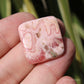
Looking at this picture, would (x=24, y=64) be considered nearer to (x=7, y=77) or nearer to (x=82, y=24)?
(x=7, y=77)

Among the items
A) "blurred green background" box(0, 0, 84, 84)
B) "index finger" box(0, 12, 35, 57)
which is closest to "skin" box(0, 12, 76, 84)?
"index finger" box(0, 12, 35, 57)

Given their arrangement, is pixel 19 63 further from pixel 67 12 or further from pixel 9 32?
pixel 67 12

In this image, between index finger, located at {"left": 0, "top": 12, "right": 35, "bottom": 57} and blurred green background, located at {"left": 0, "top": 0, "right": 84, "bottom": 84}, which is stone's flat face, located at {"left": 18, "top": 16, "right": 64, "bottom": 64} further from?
blurred green background, located at {"left": 0, "top": 0, "right": 84, "bottom": 84}

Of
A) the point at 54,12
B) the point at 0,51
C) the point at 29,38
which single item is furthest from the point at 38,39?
the point at 54,12

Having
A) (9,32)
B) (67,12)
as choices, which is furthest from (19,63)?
(67,12)

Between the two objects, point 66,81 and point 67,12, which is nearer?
point 66,81

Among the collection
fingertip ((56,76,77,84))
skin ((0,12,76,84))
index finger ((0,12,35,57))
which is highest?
index finger ((0,12,35,57))

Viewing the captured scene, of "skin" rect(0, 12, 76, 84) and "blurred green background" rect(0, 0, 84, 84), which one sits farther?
"blurred green background" rect(0, 0, 84, 84)
